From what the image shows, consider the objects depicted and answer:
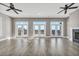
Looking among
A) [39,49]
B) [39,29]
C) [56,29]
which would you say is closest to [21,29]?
[39,29]

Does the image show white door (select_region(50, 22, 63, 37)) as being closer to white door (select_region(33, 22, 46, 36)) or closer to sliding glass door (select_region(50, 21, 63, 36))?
sliding glass door (select_region(50, 21, 63, 36))

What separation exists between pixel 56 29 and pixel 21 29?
5401 mm

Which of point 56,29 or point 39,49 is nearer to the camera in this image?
point 39,49

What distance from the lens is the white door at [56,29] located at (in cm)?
1560

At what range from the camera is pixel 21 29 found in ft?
51.5

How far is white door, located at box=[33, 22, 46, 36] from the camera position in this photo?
15.7 metres

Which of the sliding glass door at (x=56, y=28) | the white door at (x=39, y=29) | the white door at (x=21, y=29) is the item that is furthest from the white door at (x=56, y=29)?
the white door at (x=21, y=29)

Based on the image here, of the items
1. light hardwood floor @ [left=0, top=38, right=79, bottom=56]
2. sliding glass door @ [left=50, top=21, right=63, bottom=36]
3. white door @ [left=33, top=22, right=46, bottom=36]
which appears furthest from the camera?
white door @ [left=33, top=22, right=46, bottom=36]

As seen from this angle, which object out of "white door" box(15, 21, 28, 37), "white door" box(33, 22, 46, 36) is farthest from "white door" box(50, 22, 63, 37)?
"white door" box(15, 21, 28, 37)

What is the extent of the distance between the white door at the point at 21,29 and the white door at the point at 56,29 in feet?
13.0

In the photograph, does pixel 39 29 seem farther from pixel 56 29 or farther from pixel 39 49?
pixel 39 49

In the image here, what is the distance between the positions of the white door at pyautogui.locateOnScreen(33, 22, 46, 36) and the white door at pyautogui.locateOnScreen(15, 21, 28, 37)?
4.50 feet

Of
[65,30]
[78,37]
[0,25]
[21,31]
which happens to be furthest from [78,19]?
[21,31]

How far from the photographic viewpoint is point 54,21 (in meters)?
15.5
